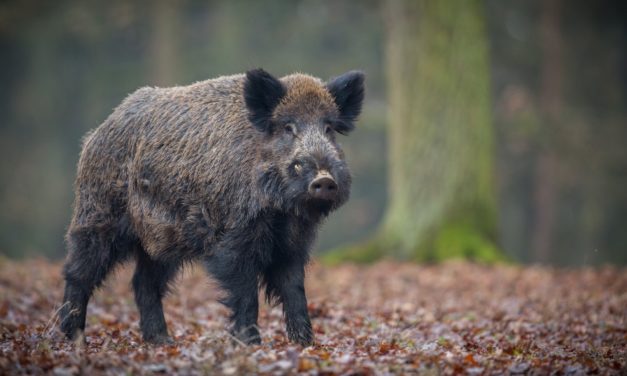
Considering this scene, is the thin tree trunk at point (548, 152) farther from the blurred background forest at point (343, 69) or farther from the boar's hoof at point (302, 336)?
the boar's hoof at point (302, 336)

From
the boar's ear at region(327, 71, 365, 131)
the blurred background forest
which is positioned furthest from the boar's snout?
the blurred background forest

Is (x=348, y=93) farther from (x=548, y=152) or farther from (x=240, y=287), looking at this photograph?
(x=548, y=152)

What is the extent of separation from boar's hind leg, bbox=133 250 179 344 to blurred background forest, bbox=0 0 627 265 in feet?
52.7

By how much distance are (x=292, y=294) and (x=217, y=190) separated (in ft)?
3.92

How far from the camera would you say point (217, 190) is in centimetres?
740

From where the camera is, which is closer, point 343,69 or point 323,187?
point 323,187

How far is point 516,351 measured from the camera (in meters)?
6.89

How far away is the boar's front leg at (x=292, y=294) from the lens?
727cm

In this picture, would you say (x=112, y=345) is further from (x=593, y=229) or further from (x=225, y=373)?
(x=593, y=229)

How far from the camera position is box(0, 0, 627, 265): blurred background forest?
92.4 feet

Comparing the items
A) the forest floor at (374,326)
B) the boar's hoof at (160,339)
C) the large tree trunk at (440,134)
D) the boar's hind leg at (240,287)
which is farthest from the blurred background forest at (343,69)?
the boar's hind leg at (240,287)

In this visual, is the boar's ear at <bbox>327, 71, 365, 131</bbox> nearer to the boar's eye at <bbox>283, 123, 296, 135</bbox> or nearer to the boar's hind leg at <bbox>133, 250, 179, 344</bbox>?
the boar's eye at <bbox>283, 123, 296, 135</bbox>

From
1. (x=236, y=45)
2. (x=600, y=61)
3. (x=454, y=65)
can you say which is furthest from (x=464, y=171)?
(x=236, y=45)

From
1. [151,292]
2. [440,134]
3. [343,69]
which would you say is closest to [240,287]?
[151,292]
